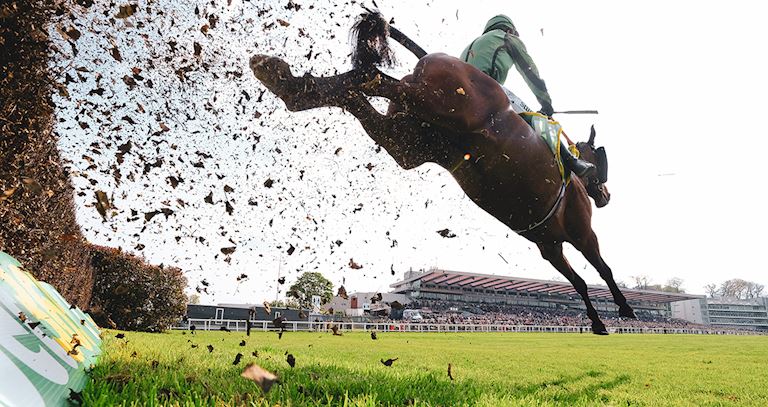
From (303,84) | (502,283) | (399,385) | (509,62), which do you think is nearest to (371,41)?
(303,84)

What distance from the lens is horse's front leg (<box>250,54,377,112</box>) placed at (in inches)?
160

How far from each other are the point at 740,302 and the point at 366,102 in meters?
149

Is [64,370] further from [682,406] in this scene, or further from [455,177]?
[682,406]

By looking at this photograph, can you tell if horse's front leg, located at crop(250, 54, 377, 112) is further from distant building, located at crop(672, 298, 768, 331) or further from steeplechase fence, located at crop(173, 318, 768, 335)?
distant building, located at crop(672, 298, 768, 331)

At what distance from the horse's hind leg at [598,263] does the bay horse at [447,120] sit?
1082 millimetres

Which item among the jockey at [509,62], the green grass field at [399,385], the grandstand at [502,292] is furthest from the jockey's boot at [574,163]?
the grandstand at [502,292]

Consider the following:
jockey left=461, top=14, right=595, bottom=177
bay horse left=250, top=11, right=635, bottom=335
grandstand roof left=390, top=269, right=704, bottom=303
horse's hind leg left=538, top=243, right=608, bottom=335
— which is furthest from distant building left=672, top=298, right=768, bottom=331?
bay horse left=250, top=11, right=635, bottom=335

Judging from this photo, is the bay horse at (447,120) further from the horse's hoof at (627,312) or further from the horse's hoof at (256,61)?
the horse's hoof at (627,312)

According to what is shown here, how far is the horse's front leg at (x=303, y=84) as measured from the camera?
4066mm

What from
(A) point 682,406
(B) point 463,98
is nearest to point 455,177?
(B) point 463,98

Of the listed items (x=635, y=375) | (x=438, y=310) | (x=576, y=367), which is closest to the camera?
(x=635, y=375)

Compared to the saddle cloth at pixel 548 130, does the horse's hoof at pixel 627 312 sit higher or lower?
lower

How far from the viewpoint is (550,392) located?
19.9 feet

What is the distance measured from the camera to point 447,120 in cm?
458
